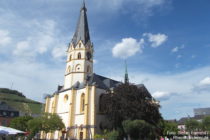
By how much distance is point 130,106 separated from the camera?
3559 cm

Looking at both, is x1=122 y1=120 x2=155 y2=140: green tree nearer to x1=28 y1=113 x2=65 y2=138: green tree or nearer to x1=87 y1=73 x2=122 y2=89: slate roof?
x1=28 y1=113 x2=65 y2=138: green tree

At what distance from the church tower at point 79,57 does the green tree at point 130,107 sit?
36.8 feet

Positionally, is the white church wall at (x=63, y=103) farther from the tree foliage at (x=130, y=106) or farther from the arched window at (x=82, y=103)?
the tree foliage at (x=130, y=106)

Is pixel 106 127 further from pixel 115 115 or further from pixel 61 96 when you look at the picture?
pixel 61 96

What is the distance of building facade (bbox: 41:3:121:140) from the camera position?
Answer: 4044cm

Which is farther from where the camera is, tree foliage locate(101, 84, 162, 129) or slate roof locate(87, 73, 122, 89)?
slate roof locate(87, 73, 122, 89)

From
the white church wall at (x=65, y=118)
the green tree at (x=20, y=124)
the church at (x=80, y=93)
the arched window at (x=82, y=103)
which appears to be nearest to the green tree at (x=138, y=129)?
the church at (x=80, y=93)

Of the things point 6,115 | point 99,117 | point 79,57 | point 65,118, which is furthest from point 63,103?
point 6,115

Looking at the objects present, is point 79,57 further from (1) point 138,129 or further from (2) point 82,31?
(1) point 138,129

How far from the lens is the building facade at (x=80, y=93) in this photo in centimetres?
4044

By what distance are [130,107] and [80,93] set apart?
12878 mm

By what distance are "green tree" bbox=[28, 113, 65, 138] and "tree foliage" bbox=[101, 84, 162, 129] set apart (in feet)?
31.7

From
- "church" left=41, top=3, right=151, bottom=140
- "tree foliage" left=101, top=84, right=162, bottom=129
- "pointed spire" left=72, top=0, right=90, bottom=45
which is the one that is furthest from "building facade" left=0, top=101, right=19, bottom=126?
"tree foliage" left=101, top=84, right=162, bottom=129

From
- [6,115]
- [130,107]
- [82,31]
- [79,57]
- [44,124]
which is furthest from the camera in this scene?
[6,115]
